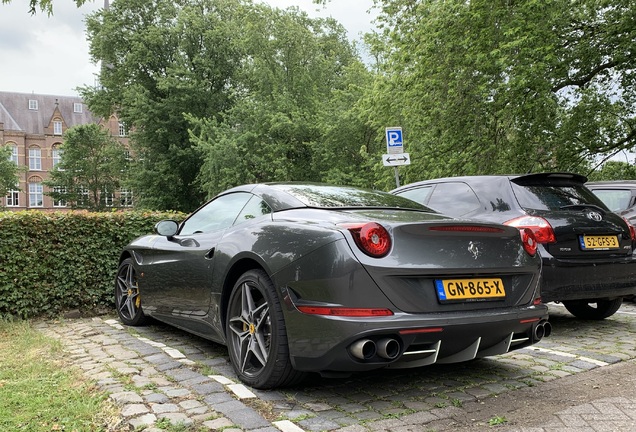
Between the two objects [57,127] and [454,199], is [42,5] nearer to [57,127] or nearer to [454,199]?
[454,199]

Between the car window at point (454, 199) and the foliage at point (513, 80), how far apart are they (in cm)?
798

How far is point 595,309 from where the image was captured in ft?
20.8

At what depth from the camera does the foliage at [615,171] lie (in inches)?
667

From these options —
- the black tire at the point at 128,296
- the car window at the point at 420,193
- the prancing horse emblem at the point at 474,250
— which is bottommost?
the black tire at the point at 128,296

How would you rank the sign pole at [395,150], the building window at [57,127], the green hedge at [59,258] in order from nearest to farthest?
the green hedge at [59,258] < the sign pole at [395,150] < the building window at [57,127]

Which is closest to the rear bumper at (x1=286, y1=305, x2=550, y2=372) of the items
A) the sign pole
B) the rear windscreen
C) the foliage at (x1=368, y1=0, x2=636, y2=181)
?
the rear windscreen

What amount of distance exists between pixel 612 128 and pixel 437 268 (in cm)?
1537

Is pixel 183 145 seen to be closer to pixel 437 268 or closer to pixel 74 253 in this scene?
pixel 74 253

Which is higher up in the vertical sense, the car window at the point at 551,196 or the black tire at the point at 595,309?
the car window at the point at 551,196

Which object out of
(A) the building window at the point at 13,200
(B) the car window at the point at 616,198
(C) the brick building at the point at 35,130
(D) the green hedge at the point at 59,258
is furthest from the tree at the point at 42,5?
(A) the building window at the point at 13,200

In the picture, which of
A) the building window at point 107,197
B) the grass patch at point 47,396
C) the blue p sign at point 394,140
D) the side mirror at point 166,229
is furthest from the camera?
the building window at point 107,197

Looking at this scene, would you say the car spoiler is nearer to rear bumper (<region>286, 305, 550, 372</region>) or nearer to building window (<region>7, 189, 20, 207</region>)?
rear bumper (<region>286, 305, 550, 372</region>)

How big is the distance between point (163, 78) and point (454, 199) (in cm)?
3175

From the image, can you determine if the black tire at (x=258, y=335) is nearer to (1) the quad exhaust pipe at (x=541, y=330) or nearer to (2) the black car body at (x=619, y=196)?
(1) the quad exhaust pipe at (x=541, y=330)
